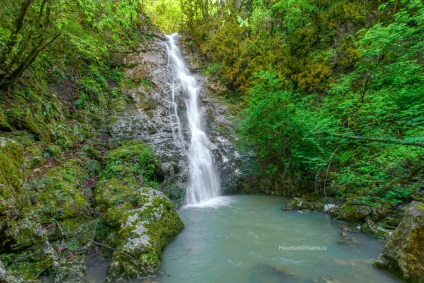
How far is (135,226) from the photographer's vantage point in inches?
179

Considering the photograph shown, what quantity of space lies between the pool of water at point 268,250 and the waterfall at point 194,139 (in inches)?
56.1

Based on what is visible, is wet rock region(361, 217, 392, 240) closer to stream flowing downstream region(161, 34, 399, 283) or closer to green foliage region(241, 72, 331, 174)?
stream flowing downstream region(161, 34, 399, 283)

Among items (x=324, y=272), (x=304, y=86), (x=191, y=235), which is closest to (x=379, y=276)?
(x=324, y=272)

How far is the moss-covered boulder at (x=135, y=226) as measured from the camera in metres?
3.96

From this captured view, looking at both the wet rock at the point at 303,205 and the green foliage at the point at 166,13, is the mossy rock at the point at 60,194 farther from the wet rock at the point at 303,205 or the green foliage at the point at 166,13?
the green foliage at the point at 166,13

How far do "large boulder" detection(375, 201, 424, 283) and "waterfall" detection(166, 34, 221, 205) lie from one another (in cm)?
565

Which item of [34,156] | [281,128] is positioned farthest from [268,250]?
[34,156]

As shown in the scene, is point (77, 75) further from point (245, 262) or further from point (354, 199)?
point (354, 199)

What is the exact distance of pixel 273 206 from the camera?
7.61 meters

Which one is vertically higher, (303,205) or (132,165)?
(132,165)

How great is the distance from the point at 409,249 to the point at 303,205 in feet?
12.0

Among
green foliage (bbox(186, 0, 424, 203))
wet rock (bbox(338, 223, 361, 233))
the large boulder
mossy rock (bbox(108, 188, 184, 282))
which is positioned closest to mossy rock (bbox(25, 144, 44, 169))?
mossy rock (bbox(108, 188, 184, 282))

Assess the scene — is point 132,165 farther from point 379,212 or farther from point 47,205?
point 379,212

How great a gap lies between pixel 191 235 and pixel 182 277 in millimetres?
1589
